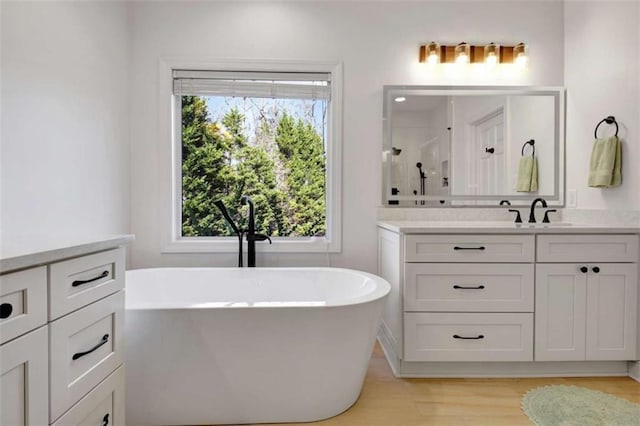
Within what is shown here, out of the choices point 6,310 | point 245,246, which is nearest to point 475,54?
point 245,246

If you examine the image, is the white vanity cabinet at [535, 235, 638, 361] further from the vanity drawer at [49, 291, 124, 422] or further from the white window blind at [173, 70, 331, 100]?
the vanity drawer at [49, 291, 124, 422]

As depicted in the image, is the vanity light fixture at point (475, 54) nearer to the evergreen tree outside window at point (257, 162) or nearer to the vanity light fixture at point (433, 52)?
the vanity light fixture at point (433, 52)

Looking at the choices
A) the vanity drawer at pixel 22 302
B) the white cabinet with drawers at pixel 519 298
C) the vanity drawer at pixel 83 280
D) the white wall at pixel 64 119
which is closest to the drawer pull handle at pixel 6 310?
the vanity drawer at pixel 22 302

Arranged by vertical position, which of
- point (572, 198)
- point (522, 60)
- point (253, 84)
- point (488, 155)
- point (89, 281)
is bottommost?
point (89, 281)

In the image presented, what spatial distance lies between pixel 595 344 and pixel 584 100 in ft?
5.29

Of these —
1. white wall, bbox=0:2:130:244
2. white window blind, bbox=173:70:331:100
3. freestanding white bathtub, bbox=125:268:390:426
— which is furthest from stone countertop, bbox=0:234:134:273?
white window blind, bbox=173:70:331:100

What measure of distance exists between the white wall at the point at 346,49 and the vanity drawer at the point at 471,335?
2.34ft

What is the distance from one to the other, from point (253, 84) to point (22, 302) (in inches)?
85.6

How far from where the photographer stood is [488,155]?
2697 mm

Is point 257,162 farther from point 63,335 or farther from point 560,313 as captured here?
point 560,313

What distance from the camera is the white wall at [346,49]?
261 cm

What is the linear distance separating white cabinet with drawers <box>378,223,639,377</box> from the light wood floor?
134mm

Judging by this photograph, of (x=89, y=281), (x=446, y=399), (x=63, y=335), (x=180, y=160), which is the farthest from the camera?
(x=180, y=160)

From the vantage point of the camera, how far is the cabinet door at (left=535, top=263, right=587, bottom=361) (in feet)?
6.79
